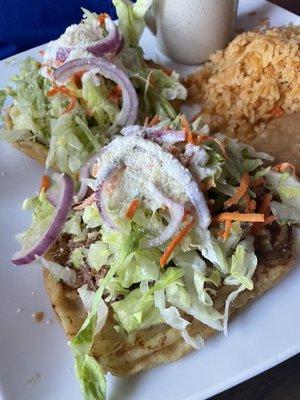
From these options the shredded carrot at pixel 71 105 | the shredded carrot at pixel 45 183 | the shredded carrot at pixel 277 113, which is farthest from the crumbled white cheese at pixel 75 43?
the shredded carrot at pixel 277 113

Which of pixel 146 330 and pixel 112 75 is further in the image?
pixel 112 75

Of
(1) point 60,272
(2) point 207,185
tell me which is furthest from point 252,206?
(1) point 60,272

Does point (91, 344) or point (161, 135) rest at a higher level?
point (161, 135)

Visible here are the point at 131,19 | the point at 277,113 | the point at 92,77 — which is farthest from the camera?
the point at 131,19

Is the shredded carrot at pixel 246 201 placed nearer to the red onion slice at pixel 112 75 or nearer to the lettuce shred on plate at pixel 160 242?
the lettuce shred on plate at pixel 160 242

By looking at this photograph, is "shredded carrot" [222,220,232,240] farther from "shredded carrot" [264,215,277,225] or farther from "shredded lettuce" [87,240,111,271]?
"shredded lettuce" [87,240,111,271]

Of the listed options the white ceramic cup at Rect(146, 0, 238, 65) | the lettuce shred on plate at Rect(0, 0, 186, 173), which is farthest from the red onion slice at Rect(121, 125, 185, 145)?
the white ceramic cup at Rect(146, 0, 238, 65)

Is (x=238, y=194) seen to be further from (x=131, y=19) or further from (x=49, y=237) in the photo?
(x=131, y=19)
